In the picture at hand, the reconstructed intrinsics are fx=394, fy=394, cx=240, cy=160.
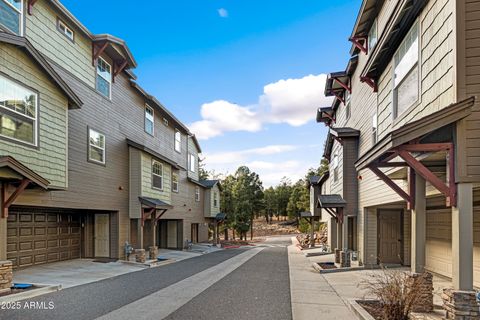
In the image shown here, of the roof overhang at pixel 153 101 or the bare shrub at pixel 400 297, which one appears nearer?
the bare shrub at pixel 400 297

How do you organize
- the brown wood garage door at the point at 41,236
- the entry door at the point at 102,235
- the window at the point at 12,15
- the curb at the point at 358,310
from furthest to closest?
1. the entry door at the point at 102,235
2. the brown wood garage door at the point at 41,236
3. the window at the point at 12,15
4. the curb at the point at 358,310

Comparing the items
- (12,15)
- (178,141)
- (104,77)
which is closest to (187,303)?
(12,15)

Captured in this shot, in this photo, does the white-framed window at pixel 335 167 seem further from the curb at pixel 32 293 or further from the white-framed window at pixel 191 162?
the curb at pixel 32 293

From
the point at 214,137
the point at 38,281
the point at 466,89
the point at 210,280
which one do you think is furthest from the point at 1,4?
the point at 214,137

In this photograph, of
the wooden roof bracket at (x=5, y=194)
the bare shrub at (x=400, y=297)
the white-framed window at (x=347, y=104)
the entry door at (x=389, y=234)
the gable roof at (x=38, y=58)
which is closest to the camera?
the bare shrub at (x=400, y=297)

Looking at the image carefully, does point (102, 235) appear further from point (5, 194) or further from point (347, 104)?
point (347, 104)

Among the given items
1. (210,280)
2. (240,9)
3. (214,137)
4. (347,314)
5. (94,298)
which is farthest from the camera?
(214,137)

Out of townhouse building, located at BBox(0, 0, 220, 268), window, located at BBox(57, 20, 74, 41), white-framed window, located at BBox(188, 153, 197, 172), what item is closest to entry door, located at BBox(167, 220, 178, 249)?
townhouse building, located at BBox(0, 0, 220, 268)

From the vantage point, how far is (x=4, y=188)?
32.3ft

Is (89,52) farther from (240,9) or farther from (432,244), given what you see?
(432,244)

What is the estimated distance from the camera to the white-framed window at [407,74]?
834 cm

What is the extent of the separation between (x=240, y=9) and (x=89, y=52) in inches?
290

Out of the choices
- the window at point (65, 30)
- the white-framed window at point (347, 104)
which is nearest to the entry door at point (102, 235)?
the window at point (65, 30)

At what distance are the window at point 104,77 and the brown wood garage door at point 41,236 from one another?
5.25 metres
